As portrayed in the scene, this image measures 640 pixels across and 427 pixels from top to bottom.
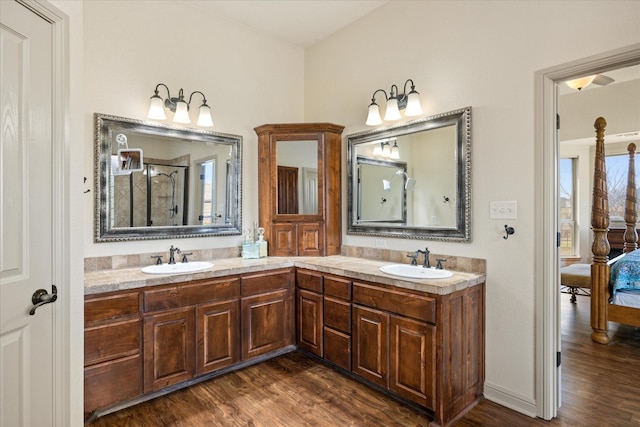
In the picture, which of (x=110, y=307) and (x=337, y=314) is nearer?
(x=110, y=307)

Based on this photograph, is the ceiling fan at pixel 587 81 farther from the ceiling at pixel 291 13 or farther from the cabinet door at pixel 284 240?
the cabinet door at pixel 284 240

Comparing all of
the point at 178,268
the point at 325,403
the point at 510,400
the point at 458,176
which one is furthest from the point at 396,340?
the point at 178,268

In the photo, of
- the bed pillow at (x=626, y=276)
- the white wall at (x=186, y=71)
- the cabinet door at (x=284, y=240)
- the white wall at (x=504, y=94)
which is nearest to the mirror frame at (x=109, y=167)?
the white wall at (x=186, y=71)

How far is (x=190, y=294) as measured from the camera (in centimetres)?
249

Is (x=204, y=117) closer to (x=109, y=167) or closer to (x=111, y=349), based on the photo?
(x=109, y=167)

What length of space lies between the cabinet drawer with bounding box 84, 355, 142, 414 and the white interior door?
0.54 m

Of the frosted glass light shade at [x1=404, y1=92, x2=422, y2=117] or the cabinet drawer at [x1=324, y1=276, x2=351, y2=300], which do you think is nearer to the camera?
the cabinet drawer at [x1=324, y1=276, x2=351, y2=300]

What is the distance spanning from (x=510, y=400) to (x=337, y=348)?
122cm

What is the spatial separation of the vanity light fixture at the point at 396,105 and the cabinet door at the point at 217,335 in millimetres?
1982

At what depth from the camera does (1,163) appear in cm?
136

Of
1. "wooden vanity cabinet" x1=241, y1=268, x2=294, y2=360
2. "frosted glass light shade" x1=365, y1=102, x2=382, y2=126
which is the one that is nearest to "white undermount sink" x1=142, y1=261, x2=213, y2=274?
"wooden vanity cabinet" x1=241, y1=268, x2=294, y2=360

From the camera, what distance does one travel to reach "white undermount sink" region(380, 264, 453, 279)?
243 cm

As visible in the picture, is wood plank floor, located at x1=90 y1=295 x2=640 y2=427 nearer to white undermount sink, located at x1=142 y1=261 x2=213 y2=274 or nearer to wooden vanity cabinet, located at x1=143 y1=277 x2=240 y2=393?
wooden vanity cabinet, located at x1=143 y1=277 x2=240 y2=393

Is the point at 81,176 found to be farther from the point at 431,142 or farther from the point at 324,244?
the point at 431,142
